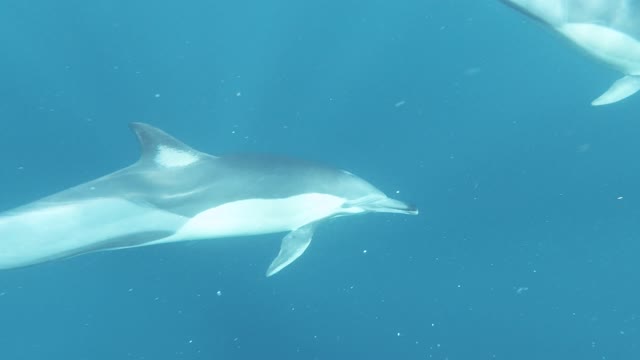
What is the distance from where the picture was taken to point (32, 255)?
515 centimetres

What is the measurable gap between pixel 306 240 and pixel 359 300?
1612mm

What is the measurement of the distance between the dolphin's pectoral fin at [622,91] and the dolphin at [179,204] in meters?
3.46

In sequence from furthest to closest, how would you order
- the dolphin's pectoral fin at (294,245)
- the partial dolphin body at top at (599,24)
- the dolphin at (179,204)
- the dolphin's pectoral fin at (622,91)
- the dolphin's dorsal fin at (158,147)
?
the dolphin's pectoral fin at (622,91), the dolphin's pectoral fin at (294,245), the partial dolphin body at top at (599,24), the dolphin's dorsal fin at (158,147), the dolphin at (179,204)

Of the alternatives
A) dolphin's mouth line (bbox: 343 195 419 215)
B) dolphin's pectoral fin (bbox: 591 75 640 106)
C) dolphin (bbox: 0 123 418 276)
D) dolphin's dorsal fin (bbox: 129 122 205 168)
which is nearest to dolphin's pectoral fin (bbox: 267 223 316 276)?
dolphin (bbox: 0 123 418 276)

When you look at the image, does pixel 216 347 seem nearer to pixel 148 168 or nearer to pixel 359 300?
pixel 359 300

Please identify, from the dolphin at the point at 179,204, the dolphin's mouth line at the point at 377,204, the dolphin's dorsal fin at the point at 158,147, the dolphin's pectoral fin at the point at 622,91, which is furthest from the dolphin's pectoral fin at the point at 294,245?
the dolphin's pectoral fin at the point at 622,91

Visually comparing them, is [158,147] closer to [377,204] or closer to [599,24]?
[377,204]

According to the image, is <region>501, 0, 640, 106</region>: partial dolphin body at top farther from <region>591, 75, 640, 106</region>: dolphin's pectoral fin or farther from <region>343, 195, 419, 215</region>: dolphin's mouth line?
<region>343, 195, 419, 215</region>: dolphin's mouth line

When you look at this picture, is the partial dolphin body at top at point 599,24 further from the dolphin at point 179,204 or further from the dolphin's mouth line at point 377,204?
the dolphin at point 179,204

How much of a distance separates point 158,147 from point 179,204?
1.84ft

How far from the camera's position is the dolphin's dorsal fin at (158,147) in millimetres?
5629

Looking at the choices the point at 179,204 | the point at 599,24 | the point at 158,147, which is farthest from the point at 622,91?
the point at 158,147

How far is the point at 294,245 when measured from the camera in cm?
706

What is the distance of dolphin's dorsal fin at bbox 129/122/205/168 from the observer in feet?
18.5
